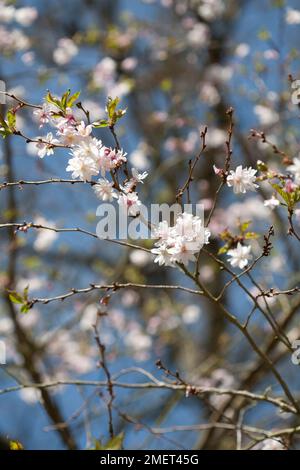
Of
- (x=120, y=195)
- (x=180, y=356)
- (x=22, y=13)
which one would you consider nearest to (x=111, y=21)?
(x=22, y=13)

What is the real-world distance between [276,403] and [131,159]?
382 cm

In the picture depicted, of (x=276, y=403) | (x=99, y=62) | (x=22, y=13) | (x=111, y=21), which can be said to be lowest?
(x=276, y=403)

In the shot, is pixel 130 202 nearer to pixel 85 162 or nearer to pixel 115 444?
pixel 85 162

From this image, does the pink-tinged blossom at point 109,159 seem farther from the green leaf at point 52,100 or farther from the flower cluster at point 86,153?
the green leaf at point 52,100

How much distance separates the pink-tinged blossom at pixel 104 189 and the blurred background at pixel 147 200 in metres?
1.21

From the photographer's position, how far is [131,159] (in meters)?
5.47

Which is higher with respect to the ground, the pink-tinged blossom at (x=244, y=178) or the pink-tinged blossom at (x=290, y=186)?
the pink-tinged blossom at (x=244, y=178)

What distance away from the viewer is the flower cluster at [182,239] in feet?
4.98

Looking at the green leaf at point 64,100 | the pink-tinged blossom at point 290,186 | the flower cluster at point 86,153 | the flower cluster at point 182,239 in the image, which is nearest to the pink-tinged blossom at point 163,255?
the flower cluster at point 182,239

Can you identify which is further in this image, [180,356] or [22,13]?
[180,356]

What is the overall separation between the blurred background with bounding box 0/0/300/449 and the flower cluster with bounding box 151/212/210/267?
1175mm

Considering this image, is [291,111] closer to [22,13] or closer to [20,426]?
[22,13]

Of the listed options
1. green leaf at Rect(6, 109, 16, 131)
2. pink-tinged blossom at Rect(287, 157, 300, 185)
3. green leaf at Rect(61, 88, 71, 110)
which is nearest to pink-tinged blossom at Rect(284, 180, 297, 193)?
pink-tinged blossom at Rect(287, 157, 300, 185)

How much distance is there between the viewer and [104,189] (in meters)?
1.61
